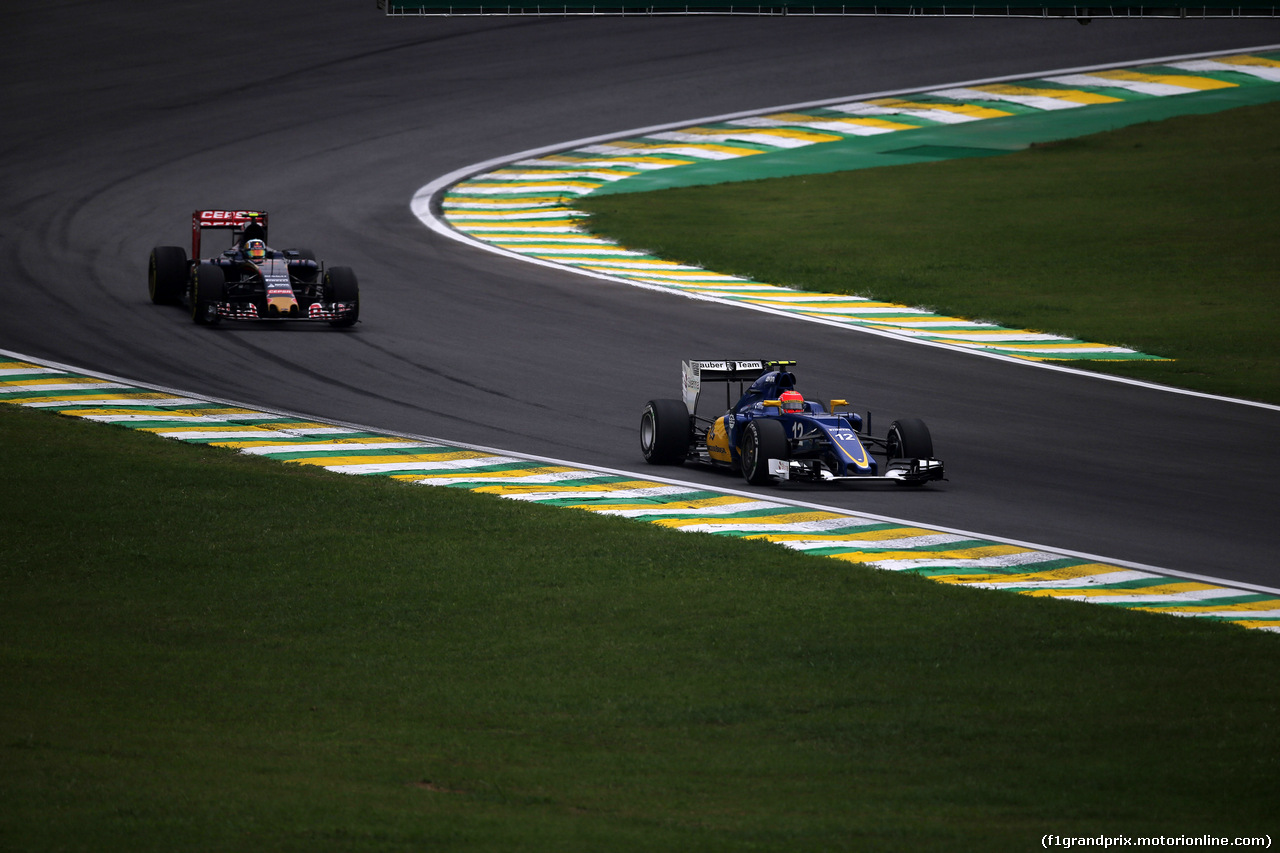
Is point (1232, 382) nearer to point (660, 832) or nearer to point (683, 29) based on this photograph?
point (660, 832)

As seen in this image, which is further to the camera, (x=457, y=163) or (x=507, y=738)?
(x=457, y=163)

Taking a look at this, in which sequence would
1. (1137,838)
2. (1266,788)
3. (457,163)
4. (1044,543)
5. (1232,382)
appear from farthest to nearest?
1. (457,163)
2. (1232,382)
3. (1044,543)
4. (1266,788)
5. (1137,838)

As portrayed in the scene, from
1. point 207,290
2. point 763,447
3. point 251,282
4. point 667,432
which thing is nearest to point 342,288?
point 251,282

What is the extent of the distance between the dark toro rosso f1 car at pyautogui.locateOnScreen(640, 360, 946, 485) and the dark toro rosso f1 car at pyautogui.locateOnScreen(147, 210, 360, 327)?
9109 mm

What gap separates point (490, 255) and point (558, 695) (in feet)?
80.8

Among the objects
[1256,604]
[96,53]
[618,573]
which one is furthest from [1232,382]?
[96,53]

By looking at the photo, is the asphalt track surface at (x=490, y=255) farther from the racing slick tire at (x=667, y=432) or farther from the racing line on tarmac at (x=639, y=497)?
the racing line on tarmac at (x=639, y=497)

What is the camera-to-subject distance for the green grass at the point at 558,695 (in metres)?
8.47

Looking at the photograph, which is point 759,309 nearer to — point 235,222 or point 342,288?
point 342,288

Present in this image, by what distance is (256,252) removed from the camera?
94.2 ft

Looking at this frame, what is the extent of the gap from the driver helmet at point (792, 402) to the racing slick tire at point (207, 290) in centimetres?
1213

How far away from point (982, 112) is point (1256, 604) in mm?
35881

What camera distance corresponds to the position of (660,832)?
830 centimetres

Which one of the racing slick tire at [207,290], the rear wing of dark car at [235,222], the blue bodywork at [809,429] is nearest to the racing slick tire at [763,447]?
the blue bodywork at [809,429]
